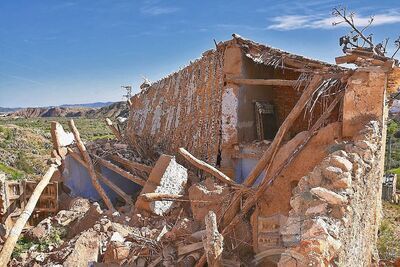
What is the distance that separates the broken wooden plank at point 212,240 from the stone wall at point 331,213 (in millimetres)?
1391

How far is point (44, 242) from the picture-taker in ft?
33.9

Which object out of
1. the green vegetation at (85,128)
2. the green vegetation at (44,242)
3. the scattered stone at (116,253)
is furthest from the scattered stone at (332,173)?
the green vegetation at (85,128)

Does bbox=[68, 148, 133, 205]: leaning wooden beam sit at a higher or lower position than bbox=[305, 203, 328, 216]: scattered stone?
lower

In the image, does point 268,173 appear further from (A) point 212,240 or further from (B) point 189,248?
(A) point 212,240

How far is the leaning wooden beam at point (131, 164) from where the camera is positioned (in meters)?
12.7

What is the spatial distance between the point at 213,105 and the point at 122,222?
400cm

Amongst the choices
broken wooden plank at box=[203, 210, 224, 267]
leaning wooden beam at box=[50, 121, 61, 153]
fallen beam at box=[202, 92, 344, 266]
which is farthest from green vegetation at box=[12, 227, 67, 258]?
broken wooden plank at box=[203, 210, 224, 267]

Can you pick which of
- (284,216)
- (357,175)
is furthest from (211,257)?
(357,175)

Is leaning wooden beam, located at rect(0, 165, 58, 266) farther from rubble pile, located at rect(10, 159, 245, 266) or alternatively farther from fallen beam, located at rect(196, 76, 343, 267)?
fallen beam, located at rect(196, 76, 343, 267)

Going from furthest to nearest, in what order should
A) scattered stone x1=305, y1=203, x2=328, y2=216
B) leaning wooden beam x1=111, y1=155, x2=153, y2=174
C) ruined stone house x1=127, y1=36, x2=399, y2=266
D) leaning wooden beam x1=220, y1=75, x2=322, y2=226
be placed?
leaning wooden beam x1=111, y1=155, x2=153, y2=174, leaning wooden beam x1=220, y1=75, x2=322, y2=226, ruined stone house x1=127, y1=36, x2=399, y2=266, scattered stone x1=305, y1=203, x2=328, y2=216

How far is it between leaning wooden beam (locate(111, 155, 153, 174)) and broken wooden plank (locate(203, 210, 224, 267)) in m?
6.03

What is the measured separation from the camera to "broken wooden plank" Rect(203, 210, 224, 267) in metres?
6.44

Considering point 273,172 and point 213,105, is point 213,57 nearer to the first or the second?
point 213,105

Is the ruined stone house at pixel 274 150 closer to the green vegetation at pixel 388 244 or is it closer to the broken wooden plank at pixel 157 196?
the broken wooden plank at pixel 157 196
